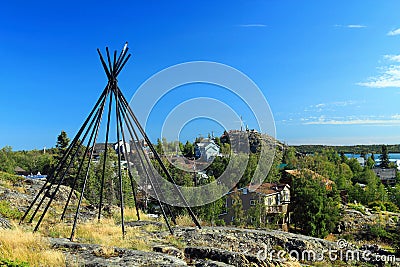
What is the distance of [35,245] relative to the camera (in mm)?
5504

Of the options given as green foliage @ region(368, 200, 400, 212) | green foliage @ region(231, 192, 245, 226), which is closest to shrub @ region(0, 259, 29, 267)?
green foliage @ region(231, 192, 245, 226)

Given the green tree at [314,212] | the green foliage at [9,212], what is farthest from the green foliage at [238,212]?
the green foliage at [9,212]

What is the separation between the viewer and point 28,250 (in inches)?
199

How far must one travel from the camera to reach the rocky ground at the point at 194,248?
17.4 ft

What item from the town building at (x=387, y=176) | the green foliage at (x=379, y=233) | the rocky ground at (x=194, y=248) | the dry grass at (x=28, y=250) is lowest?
the green foliage at (x=379, y=233)

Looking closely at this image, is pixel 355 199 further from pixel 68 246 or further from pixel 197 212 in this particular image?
pixel 68 246

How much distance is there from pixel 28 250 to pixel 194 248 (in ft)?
9.42

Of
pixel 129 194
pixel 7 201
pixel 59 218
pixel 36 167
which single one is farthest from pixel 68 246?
pixel 36 167

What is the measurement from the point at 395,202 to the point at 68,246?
1556 inches

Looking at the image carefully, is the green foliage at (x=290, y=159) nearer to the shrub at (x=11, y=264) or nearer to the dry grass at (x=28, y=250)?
the dry grass at (x=28, y=250)

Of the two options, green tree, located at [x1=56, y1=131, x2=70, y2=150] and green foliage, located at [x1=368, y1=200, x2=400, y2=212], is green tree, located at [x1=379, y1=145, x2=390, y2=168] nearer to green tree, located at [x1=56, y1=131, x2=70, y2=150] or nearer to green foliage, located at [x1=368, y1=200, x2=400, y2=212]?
green foliage, located at [x1=368, y1=200, x2=400, y2=212]

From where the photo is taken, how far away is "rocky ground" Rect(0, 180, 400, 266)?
531cm

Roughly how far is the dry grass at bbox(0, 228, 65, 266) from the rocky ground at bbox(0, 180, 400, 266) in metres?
0.21

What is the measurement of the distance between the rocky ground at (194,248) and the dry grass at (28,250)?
0.70 feet
